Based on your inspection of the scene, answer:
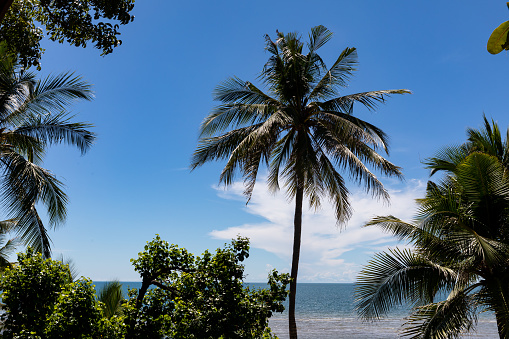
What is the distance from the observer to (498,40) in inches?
50.4

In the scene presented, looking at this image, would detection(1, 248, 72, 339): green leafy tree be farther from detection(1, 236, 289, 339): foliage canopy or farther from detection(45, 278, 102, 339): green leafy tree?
detection(45, 278, 102, 339): green leafy tree

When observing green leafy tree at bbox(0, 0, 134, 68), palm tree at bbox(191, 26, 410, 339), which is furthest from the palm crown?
green leafy tree at bbox(0, 0, 134, 68)

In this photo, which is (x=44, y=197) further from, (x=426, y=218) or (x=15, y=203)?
(x=426, y=218)

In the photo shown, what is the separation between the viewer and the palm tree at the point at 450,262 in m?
8.68

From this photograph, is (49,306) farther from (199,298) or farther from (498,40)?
(498,40)

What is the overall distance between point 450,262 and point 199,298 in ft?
20.7

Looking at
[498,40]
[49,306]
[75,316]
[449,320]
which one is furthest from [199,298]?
[449,320]

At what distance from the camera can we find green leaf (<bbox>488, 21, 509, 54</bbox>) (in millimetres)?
1246

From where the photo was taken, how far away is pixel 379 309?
9.23 meters

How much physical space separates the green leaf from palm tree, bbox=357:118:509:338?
8159mm

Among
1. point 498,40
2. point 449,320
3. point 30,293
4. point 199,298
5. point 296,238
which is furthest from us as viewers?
point 296,238

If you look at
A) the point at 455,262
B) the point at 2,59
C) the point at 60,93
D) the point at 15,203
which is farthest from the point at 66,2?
the point at 455,262

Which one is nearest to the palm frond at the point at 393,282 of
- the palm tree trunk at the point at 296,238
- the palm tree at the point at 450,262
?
the palm tree at the point at 450,262

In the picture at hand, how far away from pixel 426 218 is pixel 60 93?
9538 millimetres
